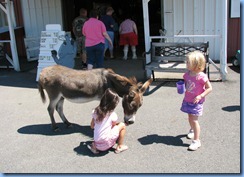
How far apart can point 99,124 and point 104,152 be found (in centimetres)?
40

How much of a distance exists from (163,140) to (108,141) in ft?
2.82

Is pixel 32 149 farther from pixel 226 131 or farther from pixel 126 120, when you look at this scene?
pixel 226 131

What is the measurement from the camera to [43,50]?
8.14 m

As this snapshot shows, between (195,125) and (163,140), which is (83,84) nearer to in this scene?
(163,140)

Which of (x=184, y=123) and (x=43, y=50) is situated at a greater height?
(x=43, y=50)

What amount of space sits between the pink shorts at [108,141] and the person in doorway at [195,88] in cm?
97

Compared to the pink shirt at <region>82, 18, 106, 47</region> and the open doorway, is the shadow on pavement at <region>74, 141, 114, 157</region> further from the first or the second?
the open doorway

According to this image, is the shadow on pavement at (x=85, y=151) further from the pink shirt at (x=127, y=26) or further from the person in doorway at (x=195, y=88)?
the pink shirt at (x=127, y=26)

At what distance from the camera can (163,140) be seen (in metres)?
4.50

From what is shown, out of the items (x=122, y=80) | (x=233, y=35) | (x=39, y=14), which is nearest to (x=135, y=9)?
(x=39, y=14)

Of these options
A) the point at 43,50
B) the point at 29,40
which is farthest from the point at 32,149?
the point at 29,40

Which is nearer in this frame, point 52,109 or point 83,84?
point 83,84

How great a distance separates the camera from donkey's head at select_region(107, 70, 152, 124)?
4.23 m

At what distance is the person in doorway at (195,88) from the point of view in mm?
3955
